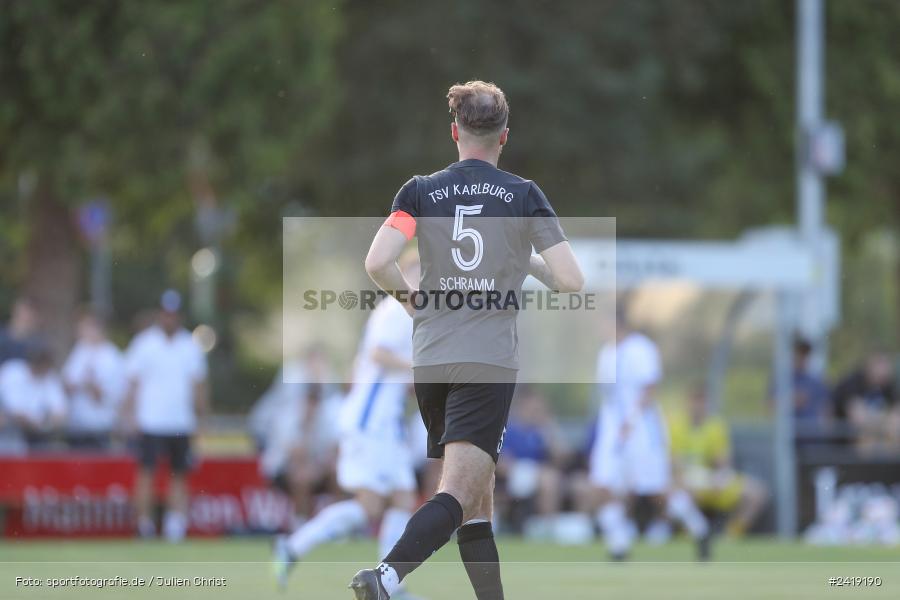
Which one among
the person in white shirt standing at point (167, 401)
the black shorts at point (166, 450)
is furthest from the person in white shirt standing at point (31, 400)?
the black shorts at point (166, 450)

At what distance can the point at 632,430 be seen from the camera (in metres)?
14.9

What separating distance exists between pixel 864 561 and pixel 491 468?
24.1ft

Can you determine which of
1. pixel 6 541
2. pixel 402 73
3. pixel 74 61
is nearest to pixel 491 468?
pixel 6 541

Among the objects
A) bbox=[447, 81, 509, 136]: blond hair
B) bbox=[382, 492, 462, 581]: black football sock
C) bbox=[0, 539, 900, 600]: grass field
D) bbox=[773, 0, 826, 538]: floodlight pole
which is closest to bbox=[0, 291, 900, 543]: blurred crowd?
bbox=[773, 0, 826, 538]: floodlight pole

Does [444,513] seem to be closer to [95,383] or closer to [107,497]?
[107,497]

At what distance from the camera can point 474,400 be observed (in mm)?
6871

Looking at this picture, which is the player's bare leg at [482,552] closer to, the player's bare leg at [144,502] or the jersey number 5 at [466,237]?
the jersey number 5 at [466,237]

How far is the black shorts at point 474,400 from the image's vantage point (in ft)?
22.4

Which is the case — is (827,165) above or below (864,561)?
above

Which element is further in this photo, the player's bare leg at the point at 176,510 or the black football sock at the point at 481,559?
the player's bare leg at the point at 176,510

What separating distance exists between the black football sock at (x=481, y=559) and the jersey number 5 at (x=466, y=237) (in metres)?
1.18

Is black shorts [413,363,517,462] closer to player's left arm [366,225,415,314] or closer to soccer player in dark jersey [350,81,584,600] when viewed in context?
soccer player in dark jersey [350,81,584,600]

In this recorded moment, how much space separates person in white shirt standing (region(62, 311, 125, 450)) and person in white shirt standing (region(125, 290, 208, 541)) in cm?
80

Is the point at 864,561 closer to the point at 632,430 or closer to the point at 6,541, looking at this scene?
the point at 632,430
